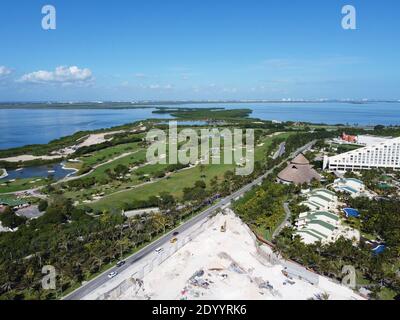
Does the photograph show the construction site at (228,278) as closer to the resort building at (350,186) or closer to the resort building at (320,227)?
the resort building at (320,227)

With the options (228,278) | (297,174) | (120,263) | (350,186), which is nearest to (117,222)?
(120,263)

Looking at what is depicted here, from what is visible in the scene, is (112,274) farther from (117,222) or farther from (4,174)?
(4,174)

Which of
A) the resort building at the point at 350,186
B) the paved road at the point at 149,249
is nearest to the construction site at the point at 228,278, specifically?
the paved road at the point at 149,249

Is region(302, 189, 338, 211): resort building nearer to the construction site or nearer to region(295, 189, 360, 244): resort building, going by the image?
region(295, 189, 360, 244): resort building
